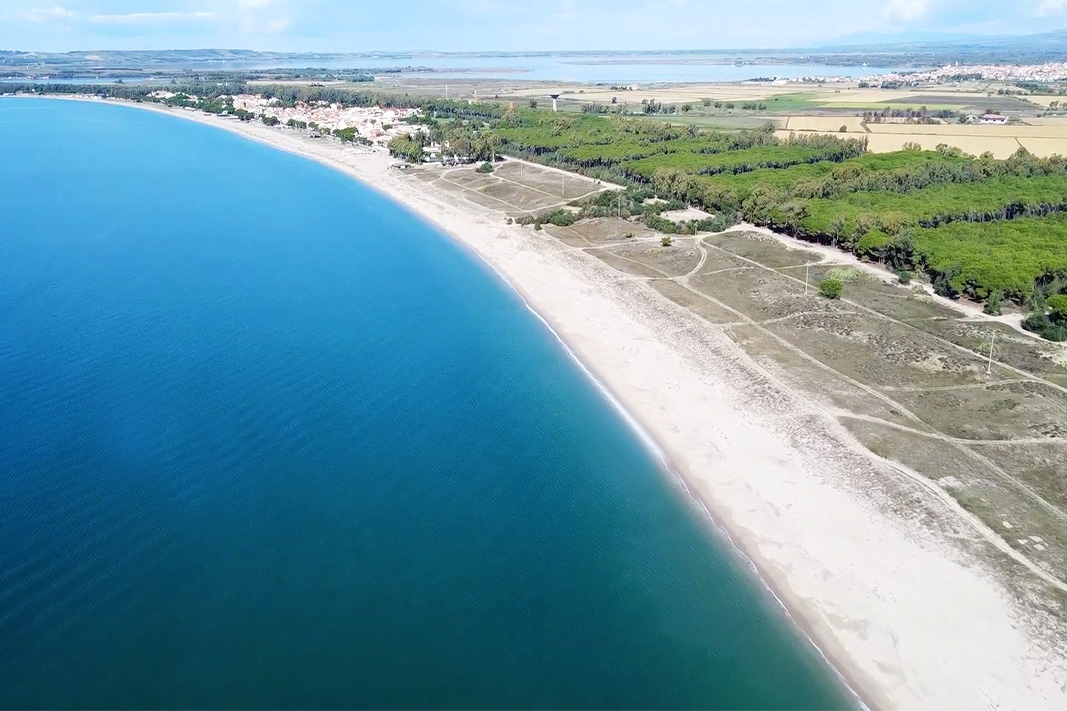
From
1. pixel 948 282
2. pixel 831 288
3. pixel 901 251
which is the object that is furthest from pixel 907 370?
pixel 901 251

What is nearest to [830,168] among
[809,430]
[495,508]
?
[809,430]

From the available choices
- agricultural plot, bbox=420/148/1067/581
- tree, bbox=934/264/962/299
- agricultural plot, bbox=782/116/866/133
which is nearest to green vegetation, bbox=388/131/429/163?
agricultural plot, bbox=420/148/1067/581

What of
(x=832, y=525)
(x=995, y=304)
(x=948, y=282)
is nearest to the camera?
(x=832, y=525)

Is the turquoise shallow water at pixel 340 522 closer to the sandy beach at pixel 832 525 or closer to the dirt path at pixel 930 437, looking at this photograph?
the sandy beach at pixel 832 525

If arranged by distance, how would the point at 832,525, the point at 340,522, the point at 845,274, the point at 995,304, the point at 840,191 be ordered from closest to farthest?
the point at 832,525 → the point at 340,522 → the point at 995,304 → the point at 845,274 → the point at 840,191

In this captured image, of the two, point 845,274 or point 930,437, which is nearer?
point 930,437

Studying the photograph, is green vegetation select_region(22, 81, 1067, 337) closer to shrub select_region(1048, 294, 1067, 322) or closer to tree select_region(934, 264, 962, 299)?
tree select_region(934, 264, 962, 299)

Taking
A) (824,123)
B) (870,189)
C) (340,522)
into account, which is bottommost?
(340,522)

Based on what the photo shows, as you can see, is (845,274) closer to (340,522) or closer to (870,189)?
(870,189)
